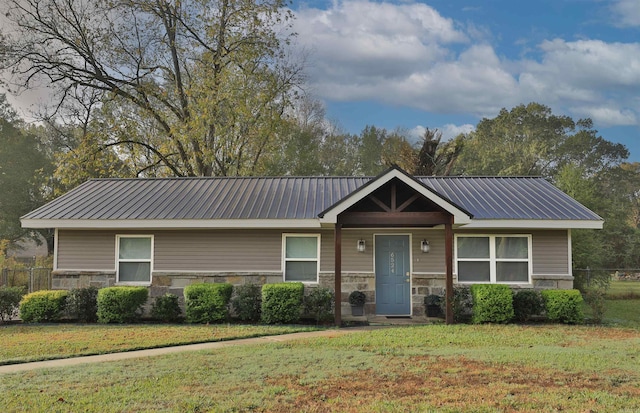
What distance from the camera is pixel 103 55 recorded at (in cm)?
2212

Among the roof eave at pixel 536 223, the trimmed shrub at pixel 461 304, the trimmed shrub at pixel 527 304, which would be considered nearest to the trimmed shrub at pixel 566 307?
the trimmed shrub at pixel 527 304

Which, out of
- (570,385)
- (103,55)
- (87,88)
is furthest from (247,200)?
(87,88)

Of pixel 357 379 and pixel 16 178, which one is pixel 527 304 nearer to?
pixel 357 379

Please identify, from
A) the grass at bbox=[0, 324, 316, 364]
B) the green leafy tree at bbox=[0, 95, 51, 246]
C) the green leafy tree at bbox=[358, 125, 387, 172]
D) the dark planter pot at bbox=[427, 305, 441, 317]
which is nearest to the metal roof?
the dark planter pot at bbox=[427, 305, 441, 317]

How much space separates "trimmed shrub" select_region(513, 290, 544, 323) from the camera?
11.3 metres

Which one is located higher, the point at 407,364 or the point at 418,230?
the point at 418,230

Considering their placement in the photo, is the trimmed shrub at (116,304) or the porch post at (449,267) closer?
the porch post at (449,267)

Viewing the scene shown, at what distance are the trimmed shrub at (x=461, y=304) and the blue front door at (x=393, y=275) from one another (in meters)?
1.12

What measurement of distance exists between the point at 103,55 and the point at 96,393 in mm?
20208

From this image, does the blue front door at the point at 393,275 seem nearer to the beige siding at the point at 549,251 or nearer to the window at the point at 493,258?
the window at the point at 493,258

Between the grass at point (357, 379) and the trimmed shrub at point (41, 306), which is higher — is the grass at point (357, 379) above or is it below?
below

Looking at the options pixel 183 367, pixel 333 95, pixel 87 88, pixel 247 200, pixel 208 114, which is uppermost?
pixel 333 95

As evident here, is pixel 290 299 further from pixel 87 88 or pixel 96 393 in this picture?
pixel 87 88

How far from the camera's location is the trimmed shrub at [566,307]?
1120cm
